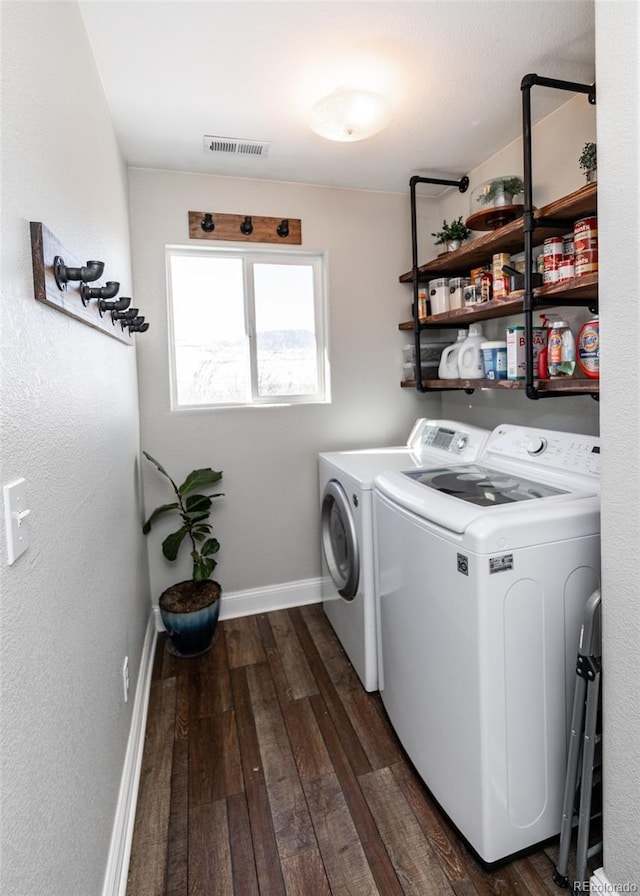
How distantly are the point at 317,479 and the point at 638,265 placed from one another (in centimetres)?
199

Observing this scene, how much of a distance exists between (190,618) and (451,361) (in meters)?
1.80

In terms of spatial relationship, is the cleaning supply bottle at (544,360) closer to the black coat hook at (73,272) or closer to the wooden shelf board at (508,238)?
the wooden shelf board at (508,238)

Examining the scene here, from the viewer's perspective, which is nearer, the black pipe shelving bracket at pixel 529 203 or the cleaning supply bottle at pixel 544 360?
the black pipe shelving bracket at pixel 529 203

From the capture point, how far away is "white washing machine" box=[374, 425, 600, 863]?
1.19 m

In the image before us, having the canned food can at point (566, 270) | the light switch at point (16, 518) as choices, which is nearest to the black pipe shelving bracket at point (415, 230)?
the canned food can at point (566, 270)

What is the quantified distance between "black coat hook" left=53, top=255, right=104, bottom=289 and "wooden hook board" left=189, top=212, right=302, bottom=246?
1.66 m

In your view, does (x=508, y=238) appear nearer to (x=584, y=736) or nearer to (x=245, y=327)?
(x=245, y=327)

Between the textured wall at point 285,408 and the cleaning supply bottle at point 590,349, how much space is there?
1.30 meters

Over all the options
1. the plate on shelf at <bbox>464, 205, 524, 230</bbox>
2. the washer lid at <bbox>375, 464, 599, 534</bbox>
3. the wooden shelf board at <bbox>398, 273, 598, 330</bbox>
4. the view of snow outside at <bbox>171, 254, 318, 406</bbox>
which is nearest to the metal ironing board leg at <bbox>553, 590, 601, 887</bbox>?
the washer lid at <bbox>375, 464, 599, 534</bbox>

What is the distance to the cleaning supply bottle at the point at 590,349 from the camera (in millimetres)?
1570

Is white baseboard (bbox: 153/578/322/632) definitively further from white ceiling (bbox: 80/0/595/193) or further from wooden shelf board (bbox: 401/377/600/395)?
white ceiling (bbox: 80/0/595/193)

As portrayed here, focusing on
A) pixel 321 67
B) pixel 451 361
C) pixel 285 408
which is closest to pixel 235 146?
pixel 321 67

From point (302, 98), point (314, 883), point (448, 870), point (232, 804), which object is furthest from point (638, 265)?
point (232, 804)

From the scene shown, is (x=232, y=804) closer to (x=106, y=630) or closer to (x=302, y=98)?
(x=106, y=630)
